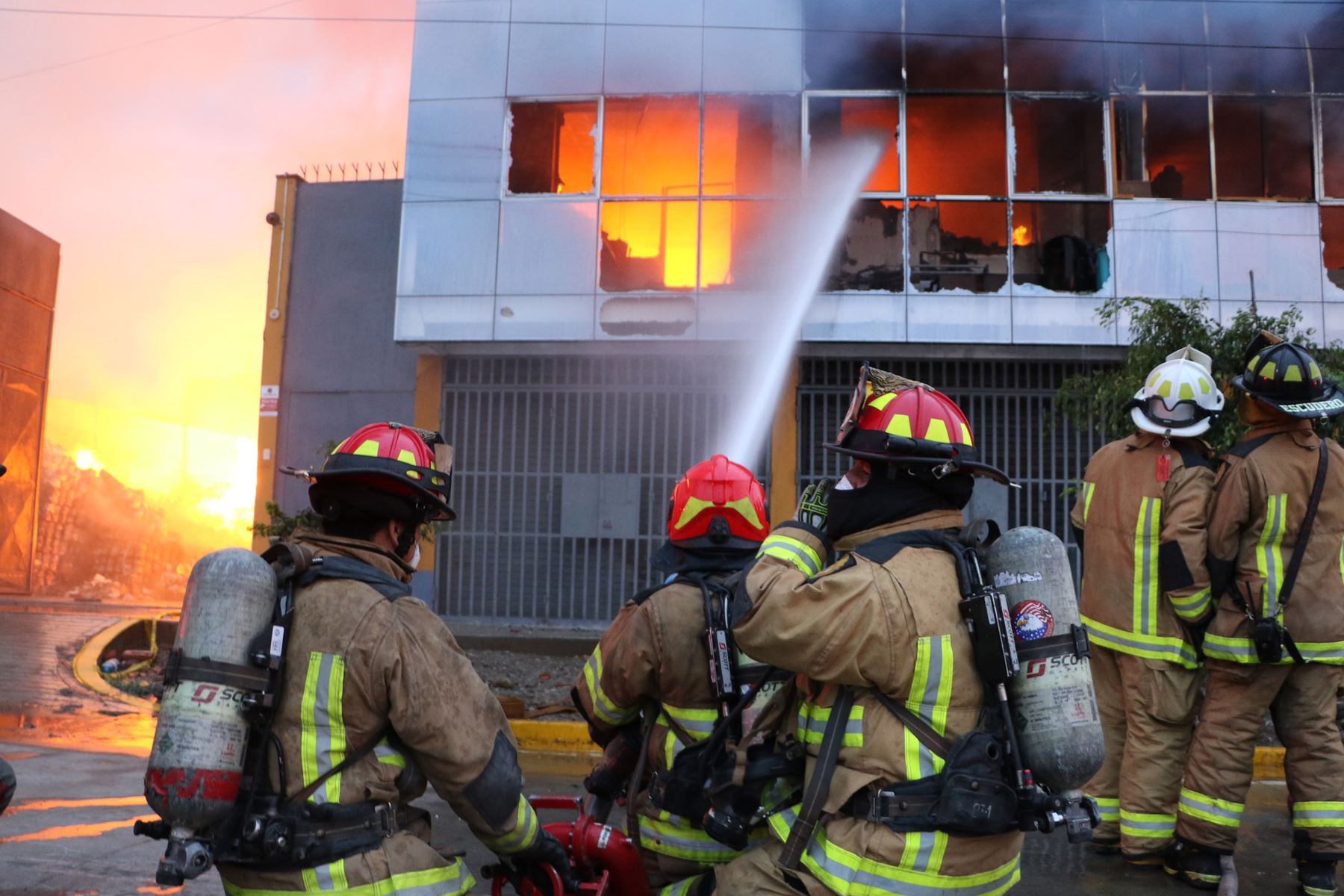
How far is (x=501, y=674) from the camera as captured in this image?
363 inches

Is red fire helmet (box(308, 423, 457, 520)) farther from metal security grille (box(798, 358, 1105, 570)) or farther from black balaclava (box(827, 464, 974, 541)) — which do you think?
metal security grille (box(798, 358, 1105, 570))

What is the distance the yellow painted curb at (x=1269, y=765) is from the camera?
6.05 metres

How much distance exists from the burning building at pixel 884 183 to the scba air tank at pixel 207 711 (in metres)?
10.2

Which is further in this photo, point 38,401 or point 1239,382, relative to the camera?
point 38,401

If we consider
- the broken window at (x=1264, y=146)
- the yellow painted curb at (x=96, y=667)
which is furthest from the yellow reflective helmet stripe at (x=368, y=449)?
the broken window at (x=1264, y=146)

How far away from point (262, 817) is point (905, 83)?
11.9m

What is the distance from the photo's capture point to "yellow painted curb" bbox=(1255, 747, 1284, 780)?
605cm

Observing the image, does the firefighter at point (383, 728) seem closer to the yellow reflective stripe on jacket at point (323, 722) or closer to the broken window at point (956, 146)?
the yellow reflective stripe on jacket at point (323, 722)

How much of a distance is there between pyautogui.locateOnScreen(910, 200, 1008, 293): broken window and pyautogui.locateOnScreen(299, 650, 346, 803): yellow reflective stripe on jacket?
10937 millimetres

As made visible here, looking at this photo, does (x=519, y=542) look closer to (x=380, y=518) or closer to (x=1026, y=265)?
(x=1026, y=265)

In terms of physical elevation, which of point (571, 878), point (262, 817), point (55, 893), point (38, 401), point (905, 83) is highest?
point (905, 83)

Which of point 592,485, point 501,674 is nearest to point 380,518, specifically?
point 501,674

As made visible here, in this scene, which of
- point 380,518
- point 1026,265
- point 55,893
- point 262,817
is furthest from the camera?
point 1026,265

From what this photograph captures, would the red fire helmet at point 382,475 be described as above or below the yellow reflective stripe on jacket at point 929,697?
above
